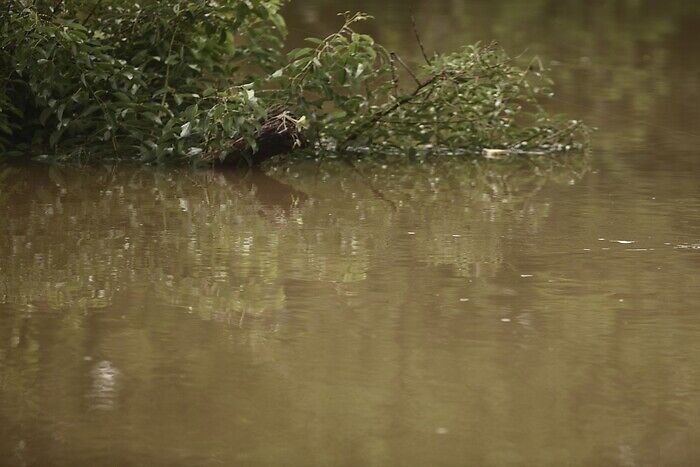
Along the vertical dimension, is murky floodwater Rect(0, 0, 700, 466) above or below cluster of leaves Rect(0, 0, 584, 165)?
below

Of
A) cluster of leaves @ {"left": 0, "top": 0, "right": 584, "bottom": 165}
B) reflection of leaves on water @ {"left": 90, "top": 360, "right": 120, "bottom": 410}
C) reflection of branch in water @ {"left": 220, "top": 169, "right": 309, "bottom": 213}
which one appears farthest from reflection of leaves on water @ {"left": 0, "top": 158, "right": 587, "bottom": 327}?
reflection of leaves on water @ {"left": 90, "top": 360, "right": 120, "bottom": 410}

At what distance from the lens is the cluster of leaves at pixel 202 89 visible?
6.62m

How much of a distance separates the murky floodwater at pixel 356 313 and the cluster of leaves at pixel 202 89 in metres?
0.23

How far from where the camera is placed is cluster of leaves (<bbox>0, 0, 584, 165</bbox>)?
662 centimetres

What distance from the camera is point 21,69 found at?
259 inches

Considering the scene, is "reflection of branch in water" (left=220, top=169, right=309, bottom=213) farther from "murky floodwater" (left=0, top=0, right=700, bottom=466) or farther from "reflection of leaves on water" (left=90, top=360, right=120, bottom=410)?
"reflection of leaves on water" (left=90, top=360, right=120, bottom=410)

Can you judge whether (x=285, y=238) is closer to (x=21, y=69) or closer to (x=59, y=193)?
(x=59, y=193)

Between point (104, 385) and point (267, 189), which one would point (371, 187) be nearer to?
point (267, 189)

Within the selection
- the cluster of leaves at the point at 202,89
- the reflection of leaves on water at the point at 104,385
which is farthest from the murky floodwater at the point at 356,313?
the cluster of leaves at the point at 202,89

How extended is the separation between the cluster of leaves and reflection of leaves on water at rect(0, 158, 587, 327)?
239mm

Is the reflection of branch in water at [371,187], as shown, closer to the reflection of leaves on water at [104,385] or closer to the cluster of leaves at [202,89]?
the cluster of leaves at [202,89]

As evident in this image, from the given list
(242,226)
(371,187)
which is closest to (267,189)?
(371,187)

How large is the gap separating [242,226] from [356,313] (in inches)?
54.4

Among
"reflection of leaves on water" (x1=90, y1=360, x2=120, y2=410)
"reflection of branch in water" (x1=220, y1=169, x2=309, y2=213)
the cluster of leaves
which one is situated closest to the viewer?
"reflection of leaves on water" (x1=90, y1=360, x2=120, y2=410)
